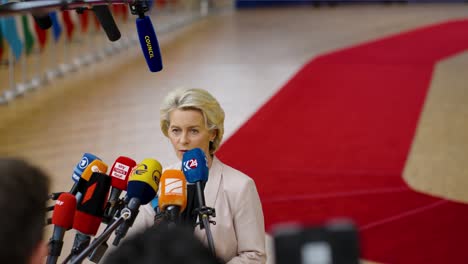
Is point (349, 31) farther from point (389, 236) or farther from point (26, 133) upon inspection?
point (389, 236)

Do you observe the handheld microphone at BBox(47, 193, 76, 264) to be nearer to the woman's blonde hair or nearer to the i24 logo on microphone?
the i24 logo on microphone

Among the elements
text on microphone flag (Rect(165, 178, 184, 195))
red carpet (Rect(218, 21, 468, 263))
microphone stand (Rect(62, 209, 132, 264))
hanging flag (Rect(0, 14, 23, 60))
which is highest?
text on microphone flag (Rect(165, 178, 184, 195))

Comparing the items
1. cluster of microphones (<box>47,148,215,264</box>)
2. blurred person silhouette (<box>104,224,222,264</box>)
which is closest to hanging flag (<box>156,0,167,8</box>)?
cluster of microphones (<box>47,148,215,264</box>)

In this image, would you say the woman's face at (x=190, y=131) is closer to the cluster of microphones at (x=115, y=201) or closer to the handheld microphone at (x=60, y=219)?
the cluster of microphones at (x=115, y=201)

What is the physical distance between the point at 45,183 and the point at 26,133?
7.50 metres

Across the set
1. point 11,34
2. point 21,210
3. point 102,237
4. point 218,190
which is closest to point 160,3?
point 11,34

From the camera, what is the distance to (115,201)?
8.57ft

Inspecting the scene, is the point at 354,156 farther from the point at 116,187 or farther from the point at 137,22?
the point at 116,187

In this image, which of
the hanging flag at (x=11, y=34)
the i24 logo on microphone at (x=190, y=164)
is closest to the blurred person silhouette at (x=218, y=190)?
the i24 logo on microphone at (x=190, y=164)

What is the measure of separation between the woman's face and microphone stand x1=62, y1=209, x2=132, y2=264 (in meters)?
0.84

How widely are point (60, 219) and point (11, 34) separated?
840cm

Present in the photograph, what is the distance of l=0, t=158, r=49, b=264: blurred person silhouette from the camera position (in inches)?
48.9

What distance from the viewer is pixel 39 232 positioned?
1.35 m

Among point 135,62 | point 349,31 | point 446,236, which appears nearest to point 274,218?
point 446,236
